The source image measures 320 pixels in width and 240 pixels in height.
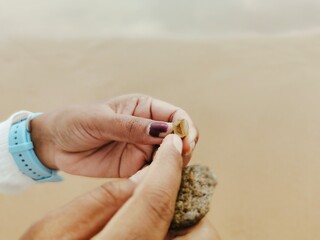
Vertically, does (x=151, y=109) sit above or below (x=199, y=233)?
above

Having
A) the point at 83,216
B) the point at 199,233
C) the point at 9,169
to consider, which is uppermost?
the point at 83,216

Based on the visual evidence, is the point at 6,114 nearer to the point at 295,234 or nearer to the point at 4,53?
the point at 4,53

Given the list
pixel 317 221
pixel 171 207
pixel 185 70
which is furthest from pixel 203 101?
pixel 171 207

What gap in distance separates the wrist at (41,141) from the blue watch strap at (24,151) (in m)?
0.02

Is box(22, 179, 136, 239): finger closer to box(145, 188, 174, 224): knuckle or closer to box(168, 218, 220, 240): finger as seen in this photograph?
box(145, 188, 174, 224): knuckle

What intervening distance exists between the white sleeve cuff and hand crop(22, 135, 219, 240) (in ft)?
3.02

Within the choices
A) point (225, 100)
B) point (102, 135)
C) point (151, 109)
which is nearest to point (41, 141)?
point (102, 135)

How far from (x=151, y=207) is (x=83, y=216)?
0.15 m

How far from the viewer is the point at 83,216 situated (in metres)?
0.86

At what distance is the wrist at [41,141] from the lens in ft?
5.48

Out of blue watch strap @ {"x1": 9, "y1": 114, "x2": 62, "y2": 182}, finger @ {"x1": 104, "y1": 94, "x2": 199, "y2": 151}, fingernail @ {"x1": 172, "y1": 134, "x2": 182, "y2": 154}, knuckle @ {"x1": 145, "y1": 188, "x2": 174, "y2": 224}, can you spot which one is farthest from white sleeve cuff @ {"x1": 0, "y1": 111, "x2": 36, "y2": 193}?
knuckle @ {"x1": 145, "y1": 188, "x2": 174, "y2": 224}

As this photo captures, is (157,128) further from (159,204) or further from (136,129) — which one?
(159,204)

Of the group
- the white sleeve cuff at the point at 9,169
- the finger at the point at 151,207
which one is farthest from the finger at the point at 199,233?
the white sleeve cuff at the point at 9,169

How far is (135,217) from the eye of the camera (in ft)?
2.64
